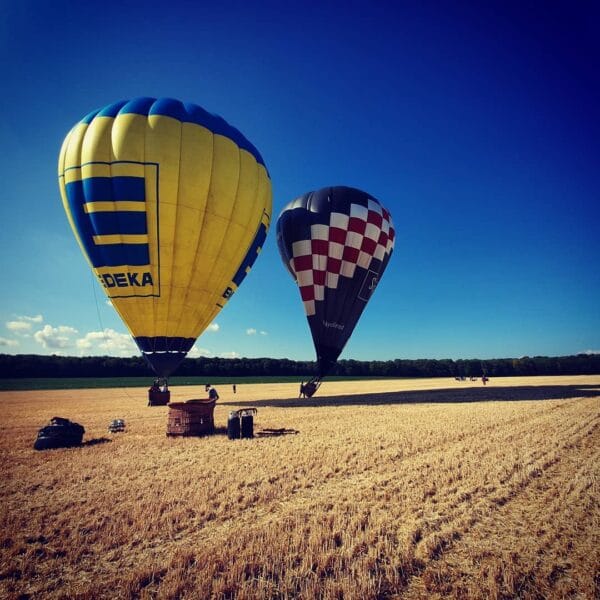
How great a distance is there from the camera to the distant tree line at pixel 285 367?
73.0 meters

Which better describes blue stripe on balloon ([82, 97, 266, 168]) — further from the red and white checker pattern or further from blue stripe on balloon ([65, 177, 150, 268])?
the red and white checker pattern

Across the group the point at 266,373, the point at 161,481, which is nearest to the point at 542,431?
the point at 161,481

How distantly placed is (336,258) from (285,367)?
6915cm

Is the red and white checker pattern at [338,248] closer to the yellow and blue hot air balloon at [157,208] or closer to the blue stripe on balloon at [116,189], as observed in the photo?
the yellow and blue hot air balloon at [157,208]

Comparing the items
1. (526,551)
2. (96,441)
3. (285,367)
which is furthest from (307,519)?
(285,367)

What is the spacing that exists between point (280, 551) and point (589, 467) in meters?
7.21

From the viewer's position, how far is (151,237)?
15.6 metres

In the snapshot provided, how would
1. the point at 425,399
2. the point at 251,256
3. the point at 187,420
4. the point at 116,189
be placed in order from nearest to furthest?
the point at 187,420 → the point at 116,189 → the point at 251,256 → the point at 425,399

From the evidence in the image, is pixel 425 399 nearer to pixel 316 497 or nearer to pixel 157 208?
pixel 316 497

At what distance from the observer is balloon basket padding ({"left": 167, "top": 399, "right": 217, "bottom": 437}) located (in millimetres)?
11484

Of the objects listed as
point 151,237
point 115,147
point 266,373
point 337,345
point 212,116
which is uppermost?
point 212,116

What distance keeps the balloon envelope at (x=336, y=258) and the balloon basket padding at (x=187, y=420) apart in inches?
402

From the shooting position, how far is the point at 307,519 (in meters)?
5.09

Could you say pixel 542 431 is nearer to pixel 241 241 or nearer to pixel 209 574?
pixel 209 574
